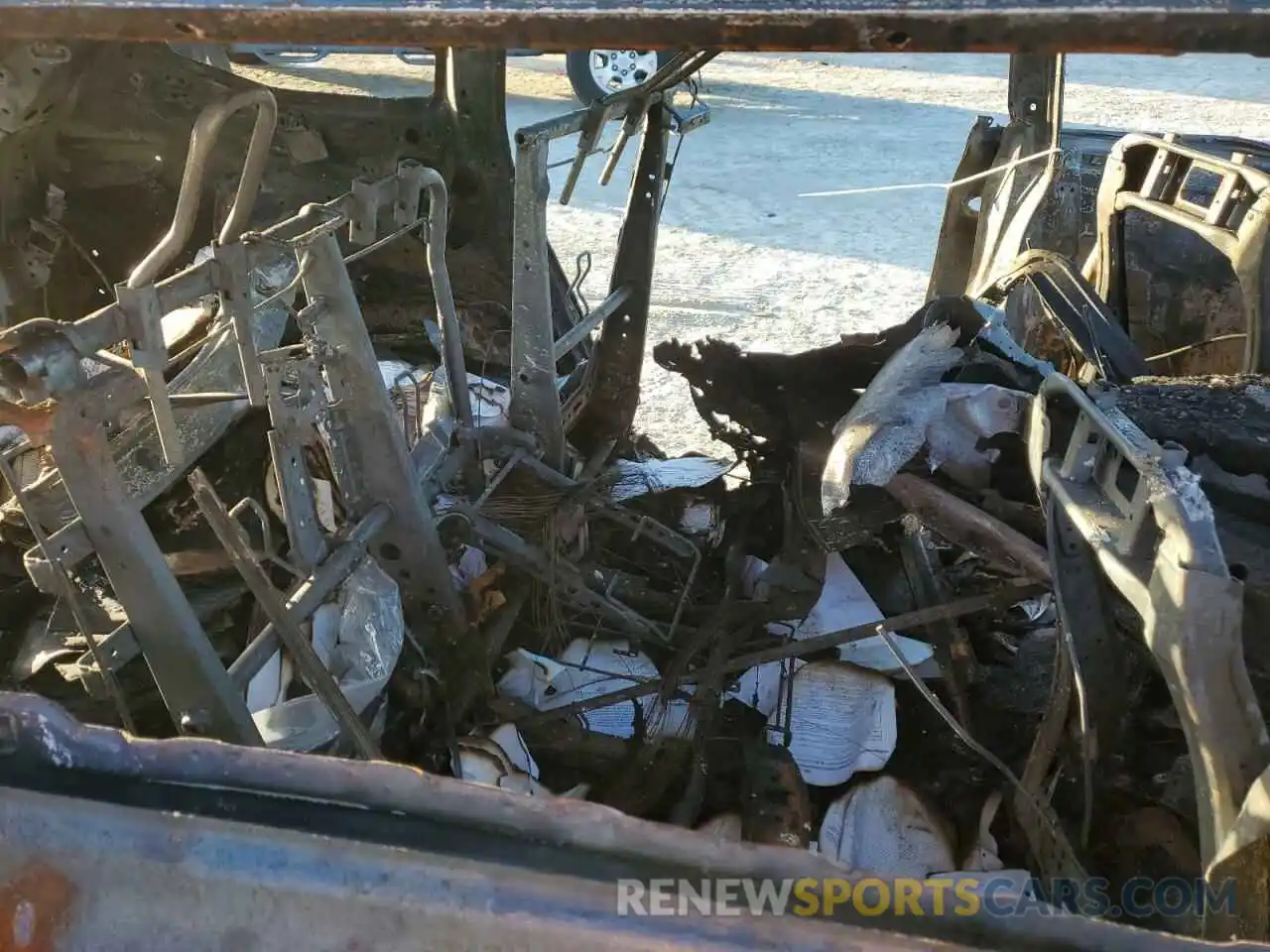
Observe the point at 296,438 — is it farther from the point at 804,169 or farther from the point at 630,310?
the point at 804,169

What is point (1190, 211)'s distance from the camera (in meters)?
2.60

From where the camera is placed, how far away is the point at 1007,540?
6.59ft

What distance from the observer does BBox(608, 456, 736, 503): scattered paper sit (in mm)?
3217

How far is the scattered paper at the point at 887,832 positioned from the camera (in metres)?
2.24

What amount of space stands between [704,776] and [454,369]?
48.2 inches

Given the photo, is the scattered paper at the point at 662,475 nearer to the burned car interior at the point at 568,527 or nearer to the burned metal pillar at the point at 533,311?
the burned car interior at the point at 568,527

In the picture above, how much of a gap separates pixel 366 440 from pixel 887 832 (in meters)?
1.48

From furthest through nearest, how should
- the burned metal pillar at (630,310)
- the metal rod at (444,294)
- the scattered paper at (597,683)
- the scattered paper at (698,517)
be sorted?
the burned metal pillar at (630,310)
the scattered paper at (698,517)
the scattered paper at (597,683)
the metal rod at (444,294)

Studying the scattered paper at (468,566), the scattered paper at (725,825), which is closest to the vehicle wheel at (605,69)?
the scattered paper at (468,566)

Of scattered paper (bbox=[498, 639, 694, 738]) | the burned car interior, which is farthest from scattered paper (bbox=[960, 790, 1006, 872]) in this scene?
scattered paper (bbox=[498, 639, 694, 738])

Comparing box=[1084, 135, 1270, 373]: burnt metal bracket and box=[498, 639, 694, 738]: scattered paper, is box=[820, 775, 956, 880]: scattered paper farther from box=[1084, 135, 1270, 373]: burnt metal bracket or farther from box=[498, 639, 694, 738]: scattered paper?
box=[1084, 135, 1270, 373]: burnt metal bracket

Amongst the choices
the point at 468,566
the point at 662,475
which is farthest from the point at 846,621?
the point at 468,566

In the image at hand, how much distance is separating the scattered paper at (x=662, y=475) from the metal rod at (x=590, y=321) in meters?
0.46

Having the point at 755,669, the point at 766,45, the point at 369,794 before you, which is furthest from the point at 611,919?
the point at 755,669
